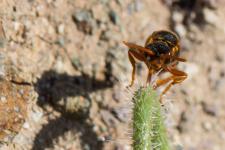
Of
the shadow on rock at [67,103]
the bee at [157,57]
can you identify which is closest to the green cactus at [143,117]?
the bee at [157,57]

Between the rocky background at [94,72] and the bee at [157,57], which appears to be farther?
the rocky background at [94,72]

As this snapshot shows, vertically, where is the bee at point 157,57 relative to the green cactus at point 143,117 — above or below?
above

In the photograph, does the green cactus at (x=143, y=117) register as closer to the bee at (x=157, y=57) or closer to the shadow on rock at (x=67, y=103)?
the bee at (x=157, y=57)

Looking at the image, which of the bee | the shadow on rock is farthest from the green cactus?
the shadow on rock

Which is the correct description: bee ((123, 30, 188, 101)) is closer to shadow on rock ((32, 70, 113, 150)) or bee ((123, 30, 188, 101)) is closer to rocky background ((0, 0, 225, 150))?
rocky background ((0, 0, 225, 150))

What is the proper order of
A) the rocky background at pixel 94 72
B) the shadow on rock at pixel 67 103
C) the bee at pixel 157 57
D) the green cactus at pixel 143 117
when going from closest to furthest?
the green cactus at pixel 143 117, the bee at pixel 157 57, the rocky background at pixel 94 72, the shadow on rock at pixel 67 103

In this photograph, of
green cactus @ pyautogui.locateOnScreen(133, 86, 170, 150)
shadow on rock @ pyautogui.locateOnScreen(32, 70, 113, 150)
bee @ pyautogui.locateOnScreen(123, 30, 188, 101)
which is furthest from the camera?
shadow on rock @ pyautogui.locateOnScreen(32, 70, 113, 150)

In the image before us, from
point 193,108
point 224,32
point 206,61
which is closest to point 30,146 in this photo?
point 193,108
